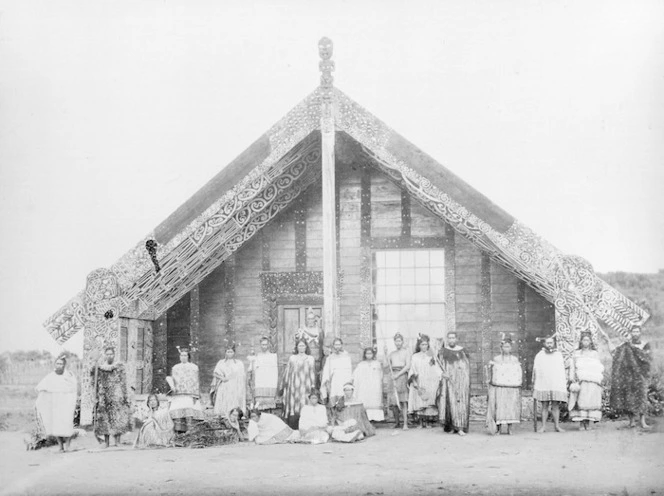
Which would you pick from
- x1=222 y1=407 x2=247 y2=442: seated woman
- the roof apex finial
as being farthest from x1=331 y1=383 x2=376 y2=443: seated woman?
the roof apex finial

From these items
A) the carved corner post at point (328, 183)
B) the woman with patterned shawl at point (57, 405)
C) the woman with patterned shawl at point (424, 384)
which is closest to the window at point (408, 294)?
the woman with patterned shawl at point (424, 384)

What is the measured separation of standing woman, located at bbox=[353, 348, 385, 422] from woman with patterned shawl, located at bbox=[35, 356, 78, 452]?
13.2 ft

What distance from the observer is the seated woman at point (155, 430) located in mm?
10906

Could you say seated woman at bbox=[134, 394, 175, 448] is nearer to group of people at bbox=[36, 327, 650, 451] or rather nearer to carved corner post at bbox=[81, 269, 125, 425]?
group of people at bbox=[36, 327, 650, 451]

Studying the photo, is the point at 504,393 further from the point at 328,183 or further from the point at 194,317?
the point at 194,317

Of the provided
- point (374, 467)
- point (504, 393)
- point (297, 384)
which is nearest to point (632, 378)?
point (504, 393)

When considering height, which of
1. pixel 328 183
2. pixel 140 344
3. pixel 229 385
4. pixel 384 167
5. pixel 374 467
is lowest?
pixel 374 467

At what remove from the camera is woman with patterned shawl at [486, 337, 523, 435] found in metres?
11.4

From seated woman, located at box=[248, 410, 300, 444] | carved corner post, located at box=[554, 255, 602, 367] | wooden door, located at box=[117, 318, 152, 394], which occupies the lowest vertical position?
seated woman, located at box=[248, 410, 300, 444]

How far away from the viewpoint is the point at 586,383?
11531 millimetres

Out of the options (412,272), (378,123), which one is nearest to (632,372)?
(412,272)

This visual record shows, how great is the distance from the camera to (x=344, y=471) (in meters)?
9.03

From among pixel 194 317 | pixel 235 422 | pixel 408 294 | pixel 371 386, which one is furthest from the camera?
pixel 194 317

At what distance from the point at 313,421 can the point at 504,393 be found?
2691mm
